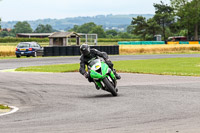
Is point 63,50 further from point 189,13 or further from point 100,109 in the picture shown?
point 189,13

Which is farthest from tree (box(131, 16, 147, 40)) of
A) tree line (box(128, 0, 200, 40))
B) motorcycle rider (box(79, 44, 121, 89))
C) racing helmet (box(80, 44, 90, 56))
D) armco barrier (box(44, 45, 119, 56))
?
racing helmet (box(80, 44, 90, 56))

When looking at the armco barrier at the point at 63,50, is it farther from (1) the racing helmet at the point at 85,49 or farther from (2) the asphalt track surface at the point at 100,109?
(1) the racing helmet at the point at 85,49

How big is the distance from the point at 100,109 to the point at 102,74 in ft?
7.72

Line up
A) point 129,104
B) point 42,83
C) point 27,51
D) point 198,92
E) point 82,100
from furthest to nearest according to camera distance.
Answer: point 27,51
point 42,83
point 198,92
point 82,100
point 129,104

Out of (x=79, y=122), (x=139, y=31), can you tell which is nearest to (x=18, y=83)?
(x=79, y=122)

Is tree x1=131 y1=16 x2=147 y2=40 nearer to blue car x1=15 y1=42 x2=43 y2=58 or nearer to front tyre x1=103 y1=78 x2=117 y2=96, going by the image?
blue car x1=15 y1=42 x2=43 y2=58

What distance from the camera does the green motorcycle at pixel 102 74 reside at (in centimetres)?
1212

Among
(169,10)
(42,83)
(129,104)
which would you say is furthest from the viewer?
(169,10)

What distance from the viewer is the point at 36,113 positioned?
951 cm

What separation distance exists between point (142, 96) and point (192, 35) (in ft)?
364

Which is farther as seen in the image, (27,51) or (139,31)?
(139,31)

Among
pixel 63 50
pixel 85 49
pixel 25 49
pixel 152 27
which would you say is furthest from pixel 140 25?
pixel 85 49

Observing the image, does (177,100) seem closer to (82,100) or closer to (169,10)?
(82,100)

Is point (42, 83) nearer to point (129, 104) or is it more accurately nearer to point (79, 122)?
point (129, 104)
